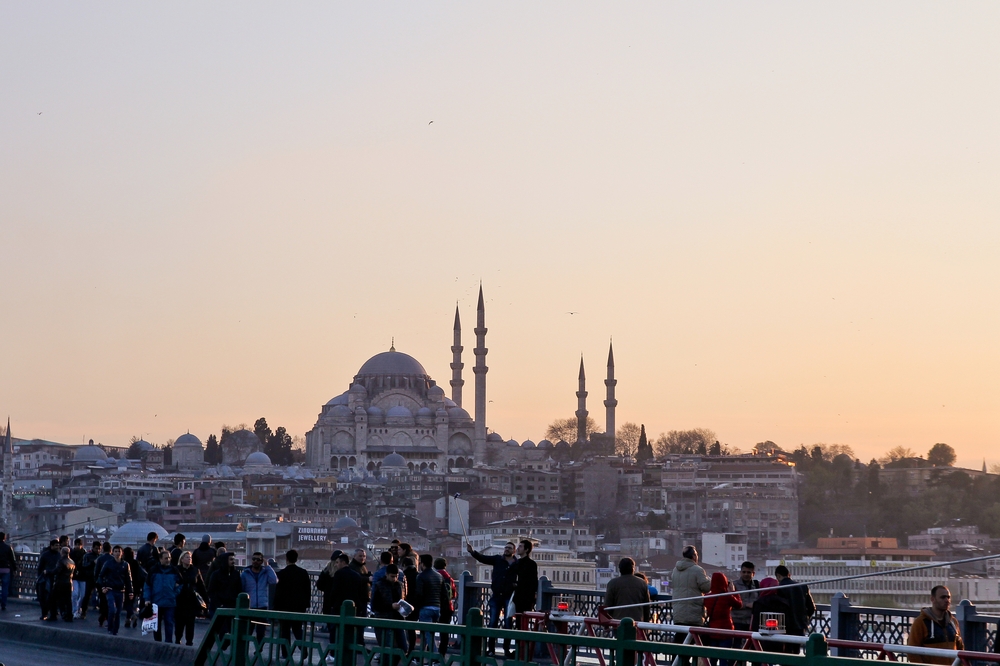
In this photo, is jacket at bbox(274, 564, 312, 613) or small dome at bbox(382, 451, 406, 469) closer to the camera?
jacket at bbox(274, 564, 312, 613)

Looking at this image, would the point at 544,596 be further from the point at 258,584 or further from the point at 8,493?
the point at 8,493

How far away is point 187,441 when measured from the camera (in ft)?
307

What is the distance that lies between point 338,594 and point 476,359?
66.7m

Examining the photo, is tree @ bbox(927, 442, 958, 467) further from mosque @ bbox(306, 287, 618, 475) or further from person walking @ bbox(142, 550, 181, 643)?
person walking @ bbox(142, 550, 181, 643)

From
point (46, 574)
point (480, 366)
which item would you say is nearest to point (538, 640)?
point (46, 574)

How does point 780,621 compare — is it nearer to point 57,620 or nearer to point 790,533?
point 57,620

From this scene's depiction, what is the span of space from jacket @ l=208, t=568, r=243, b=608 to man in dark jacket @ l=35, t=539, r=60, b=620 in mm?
2409

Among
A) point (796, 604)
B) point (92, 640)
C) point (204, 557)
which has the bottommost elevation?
point (92, 640)

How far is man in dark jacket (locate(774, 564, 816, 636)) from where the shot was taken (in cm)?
749

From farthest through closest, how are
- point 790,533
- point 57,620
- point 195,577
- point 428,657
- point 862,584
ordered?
point 790,533 < point 862,584 < point 57,620 < point 195,577 < point 428,657

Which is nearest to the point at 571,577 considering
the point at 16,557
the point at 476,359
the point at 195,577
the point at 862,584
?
the point at 862,584

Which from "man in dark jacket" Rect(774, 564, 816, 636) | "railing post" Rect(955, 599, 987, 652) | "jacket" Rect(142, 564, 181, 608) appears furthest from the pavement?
"railing post" Rect(955, 599, 987, 652)

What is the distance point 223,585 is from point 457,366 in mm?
73504

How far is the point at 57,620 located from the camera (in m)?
10.8
